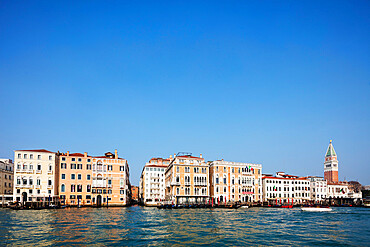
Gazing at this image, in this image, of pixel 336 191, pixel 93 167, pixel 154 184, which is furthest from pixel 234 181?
pixel 336 191

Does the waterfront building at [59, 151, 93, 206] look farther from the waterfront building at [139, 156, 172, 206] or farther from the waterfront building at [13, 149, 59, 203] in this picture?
the waterfront building at [139, 156, 172, 206]

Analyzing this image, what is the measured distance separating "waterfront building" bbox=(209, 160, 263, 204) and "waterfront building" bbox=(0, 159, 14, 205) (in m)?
43.6

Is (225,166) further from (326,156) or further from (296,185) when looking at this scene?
(326,156)

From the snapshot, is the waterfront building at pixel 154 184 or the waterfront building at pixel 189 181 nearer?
the waterfront building at pixel 189 181

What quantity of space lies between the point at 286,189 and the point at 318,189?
14056 millimetres

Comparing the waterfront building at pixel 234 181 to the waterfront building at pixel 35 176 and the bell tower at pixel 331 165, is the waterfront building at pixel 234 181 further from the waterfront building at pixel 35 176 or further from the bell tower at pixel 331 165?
the bell tower at pixel 331 165

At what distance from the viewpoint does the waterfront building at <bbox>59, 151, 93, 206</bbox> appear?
69125 millimetres

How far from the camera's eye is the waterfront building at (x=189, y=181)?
236 feet

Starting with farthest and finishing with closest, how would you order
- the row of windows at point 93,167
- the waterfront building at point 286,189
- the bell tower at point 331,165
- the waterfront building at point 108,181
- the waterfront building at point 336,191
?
the bell tower at point 331,165
the waterfront building at point 336,191
the waterfront building at point 286,189
the waterfront building at point 108,181
the row of windows at point 93,167

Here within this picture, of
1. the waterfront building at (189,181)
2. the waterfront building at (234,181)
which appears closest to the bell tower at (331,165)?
the waterfront building at (234,181)

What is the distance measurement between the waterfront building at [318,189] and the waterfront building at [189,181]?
131ft

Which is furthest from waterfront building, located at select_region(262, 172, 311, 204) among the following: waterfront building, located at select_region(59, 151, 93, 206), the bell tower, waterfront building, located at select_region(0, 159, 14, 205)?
waterfront building, located at select_region(0, 159, 14, 205)

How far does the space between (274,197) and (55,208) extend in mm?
53968

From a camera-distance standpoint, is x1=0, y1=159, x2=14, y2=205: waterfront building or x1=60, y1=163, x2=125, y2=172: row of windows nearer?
x1=60, y1=163, x2=125, y2=172: row of windows
